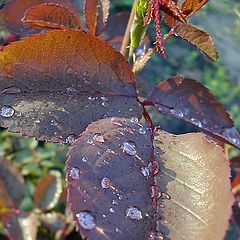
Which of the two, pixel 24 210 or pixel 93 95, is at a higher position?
pixel 93 95

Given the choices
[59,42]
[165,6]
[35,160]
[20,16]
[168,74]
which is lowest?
[35,160]

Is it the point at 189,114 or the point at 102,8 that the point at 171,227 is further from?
the point at 102,8

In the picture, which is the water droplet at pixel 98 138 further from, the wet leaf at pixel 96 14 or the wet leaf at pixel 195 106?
the wet leaf at pixel 96 14

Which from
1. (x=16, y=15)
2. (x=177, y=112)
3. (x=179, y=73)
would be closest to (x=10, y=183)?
(x=16, y=15)

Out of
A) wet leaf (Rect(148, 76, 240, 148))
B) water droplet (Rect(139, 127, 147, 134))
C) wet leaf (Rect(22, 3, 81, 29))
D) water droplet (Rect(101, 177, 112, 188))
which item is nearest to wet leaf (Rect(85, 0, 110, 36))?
wet leaf (Rect(22, 3, 81, 29))

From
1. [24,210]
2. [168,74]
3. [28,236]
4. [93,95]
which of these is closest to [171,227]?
[93,95]

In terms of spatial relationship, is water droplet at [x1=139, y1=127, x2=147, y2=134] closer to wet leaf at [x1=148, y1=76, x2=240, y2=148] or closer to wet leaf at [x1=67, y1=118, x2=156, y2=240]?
wet leaf at [x1=67, y1=118, x2=156, y2=240]
